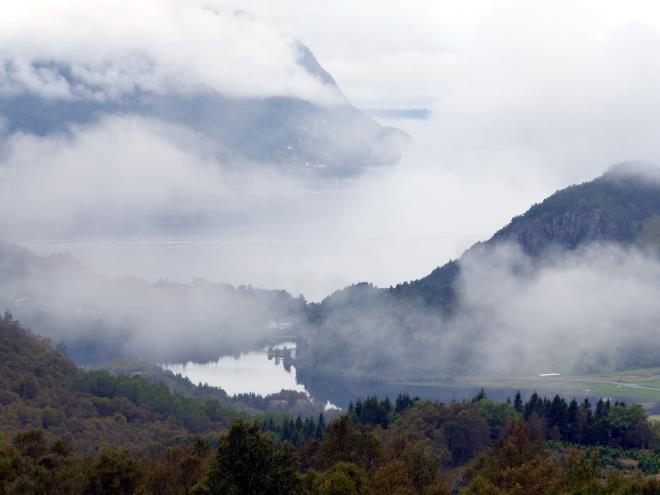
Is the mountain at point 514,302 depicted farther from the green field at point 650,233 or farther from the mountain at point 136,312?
the mountain at point 136,312

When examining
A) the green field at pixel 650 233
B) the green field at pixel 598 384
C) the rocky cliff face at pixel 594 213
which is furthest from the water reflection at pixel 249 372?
the green field at pixel 650 233

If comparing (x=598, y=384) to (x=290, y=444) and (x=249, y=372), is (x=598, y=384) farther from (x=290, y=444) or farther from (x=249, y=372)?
(x=290, y=444)

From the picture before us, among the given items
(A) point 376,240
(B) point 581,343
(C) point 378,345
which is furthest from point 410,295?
(A) point 376,240

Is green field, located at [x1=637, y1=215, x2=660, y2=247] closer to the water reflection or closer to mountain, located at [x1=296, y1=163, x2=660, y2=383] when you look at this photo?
mountain, located at [x1=296, y1=163, x2=660, y2=383]

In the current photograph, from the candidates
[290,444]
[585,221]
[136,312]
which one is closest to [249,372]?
[136,312]

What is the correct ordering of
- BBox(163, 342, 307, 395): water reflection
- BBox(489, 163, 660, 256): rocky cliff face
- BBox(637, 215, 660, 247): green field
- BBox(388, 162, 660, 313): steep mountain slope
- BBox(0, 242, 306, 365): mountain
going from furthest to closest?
BBox(0, 242, 306, 365): mountain < BBox(388, 162, 660, 313): steep mountain slope < BBox(489, 163, 660, 256): rocky cliff face < BBox(637, 215, 660, 247): green field < BBox(163, 342, 307, 395): water reflection

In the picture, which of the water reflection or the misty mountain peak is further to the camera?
the misty mountain peak

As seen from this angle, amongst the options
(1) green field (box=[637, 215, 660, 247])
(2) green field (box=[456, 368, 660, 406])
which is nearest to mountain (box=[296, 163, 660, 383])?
(1) green field (box=[637, 215, 660, 247])

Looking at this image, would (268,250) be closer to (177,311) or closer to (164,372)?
(177,311)
